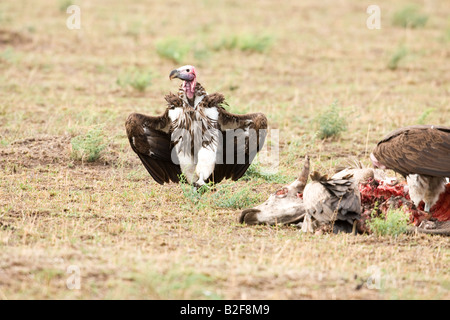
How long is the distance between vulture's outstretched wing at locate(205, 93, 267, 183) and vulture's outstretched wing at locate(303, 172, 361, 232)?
1383 mm

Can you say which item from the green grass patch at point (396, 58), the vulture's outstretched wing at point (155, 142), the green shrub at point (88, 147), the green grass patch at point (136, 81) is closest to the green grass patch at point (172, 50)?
the green grass patch at point (136, 81)

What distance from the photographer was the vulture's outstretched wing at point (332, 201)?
655 cm

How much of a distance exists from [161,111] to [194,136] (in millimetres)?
3887

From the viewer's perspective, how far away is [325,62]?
1573cm

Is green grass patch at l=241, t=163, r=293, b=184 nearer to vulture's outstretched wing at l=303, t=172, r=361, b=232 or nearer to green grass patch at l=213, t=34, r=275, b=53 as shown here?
vulture's outstretched wing at l=303, t=172, r=361, b=232

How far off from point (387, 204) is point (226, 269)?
2224 millimetres

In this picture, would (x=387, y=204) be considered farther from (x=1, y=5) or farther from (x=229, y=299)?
(x=1, y=5)

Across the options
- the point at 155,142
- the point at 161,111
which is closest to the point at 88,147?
the point at 155,142

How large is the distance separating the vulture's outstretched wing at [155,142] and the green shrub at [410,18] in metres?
13.1

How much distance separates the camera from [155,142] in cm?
798

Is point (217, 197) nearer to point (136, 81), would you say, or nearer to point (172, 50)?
point (136, 81)

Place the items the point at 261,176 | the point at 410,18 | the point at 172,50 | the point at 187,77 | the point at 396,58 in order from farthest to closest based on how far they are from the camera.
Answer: the point at 410,18, the point at 396,58, the point at 172,50, the point at 261,176, the point at 187,77

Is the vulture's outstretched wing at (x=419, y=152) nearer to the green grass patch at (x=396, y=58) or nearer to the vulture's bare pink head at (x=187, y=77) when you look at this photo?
the vulture's bare pink head at (x=187, y=77)
